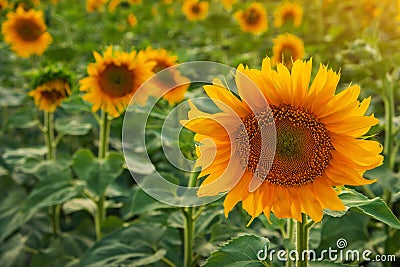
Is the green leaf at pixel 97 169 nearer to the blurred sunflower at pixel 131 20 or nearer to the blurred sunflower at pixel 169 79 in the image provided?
the blurred sunflower at pixel 169 79

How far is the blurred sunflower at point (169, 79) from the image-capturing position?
1684 millimetres

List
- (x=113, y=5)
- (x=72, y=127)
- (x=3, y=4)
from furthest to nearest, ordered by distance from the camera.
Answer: (x=113, y=5) → (x=3, y=4) → (x=72, y=127)

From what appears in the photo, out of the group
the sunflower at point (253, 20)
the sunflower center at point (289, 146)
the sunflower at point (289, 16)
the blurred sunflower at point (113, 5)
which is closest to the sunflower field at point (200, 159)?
the sunflower center at point (289, 146)

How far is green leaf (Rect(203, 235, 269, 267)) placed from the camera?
1030 mm

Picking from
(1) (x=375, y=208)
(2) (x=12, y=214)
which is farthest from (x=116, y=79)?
(1) (x=375, y=208)

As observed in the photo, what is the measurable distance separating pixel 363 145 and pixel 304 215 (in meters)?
0.18

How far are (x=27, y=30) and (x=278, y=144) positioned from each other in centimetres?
197

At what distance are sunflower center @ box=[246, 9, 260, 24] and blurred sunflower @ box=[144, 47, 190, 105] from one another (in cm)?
173

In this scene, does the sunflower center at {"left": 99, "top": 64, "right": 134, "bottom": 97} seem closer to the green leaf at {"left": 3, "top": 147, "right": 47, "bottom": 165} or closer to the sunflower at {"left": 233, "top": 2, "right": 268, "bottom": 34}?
the green leaf at {"left": 3, "top": 147, "right": 47, "bottom": 165}

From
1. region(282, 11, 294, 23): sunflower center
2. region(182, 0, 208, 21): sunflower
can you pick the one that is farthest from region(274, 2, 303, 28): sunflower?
region(182, 0, 208, 21): sunflower

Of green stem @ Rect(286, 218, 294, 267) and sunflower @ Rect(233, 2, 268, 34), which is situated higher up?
sunflower @ Rect(233, 2, 268, 34)

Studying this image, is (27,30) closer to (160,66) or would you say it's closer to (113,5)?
(160,66)

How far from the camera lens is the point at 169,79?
173 centimetres

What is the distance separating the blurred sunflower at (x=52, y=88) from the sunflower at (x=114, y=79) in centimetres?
10
